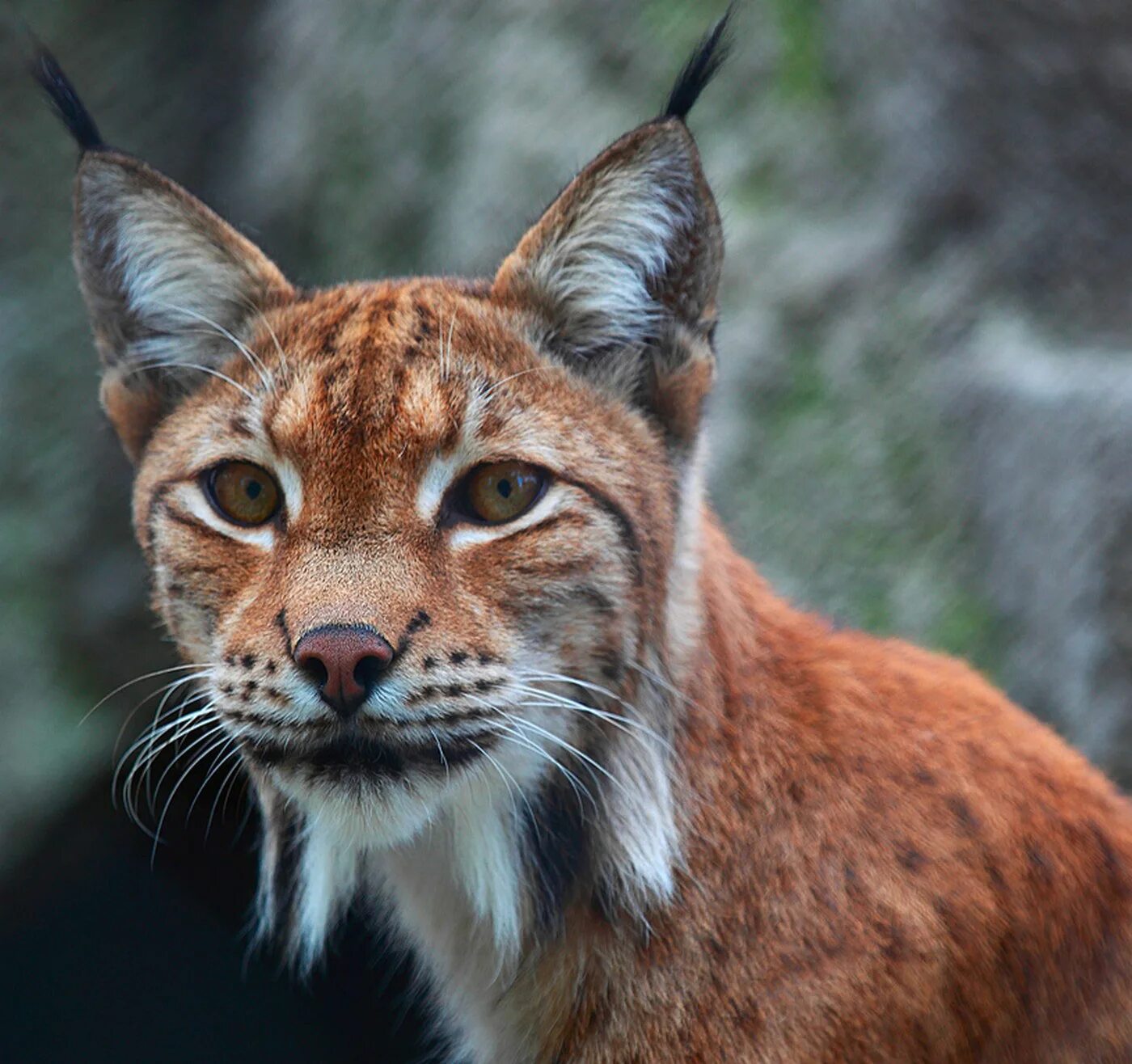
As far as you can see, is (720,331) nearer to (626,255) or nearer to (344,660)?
(626,255)

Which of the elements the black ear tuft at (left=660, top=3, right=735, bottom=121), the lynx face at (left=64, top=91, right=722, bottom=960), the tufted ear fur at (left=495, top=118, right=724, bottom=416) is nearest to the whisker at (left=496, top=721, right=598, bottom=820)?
the lynx face at (left=64, top=91, right=722, bottom=960)

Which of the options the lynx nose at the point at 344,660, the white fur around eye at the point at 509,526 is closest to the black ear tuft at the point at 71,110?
the white fur around eye at the point at 509,526

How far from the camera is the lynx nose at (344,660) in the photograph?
2.31m

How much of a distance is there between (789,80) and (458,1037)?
11.6 feet

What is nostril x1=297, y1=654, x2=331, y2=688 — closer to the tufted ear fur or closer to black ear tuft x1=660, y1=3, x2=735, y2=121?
the tufted ear fur

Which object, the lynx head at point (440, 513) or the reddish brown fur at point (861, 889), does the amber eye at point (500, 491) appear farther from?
the reddish brown fur at point (861, 889)

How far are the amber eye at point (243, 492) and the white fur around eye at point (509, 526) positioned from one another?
39cm

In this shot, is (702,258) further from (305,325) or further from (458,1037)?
(458,1037)

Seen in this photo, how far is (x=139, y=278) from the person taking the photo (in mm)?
3049

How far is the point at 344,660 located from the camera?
2.31m

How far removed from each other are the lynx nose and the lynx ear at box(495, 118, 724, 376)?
0.86 meters

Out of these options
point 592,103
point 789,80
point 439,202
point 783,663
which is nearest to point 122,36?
point 439,202

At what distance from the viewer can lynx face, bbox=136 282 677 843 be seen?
240 centimetres

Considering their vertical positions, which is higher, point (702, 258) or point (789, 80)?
point (789, 80)
